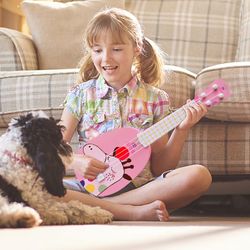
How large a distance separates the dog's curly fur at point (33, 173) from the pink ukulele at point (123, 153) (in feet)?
0.94

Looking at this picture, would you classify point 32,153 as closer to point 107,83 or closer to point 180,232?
point 180,232

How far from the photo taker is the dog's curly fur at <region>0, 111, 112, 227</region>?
1.63 meters

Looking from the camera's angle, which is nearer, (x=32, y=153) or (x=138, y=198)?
(x=32, y=153)

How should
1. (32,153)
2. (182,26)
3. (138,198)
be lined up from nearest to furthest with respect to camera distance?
(32,153) → (138,198) → (182,26)

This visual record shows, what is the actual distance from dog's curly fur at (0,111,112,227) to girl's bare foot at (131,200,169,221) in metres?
0.23

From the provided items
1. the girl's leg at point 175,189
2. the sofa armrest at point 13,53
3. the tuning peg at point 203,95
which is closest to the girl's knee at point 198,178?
the girl's leg at point 175,189

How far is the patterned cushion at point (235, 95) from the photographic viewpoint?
222 cm

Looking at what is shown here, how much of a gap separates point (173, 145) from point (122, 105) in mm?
231

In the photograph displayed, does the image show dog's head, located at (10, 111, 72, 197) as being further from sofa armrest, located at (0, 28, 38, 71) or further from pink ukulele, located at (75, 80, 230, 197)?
sofa armrest, located at (0, 28, 38, 71)

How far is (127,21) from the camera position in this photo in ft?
7.27

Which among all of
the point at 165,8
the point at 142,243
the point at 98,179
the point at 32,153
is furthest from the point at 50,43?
the point at 142,243

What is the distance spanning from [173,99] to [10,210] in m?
0.93

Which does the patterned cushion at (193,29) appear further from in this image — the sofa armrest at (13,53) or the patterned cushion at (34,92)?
the patterned cushion at (34,92)

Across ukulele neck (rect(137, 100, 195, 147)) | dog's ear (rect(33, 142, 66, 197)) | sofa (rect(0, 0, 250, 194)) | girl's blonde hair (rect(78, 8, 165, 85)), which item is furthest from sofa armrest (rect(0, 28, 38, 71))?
dog's ear (rect(33, 142, 66, 197))
